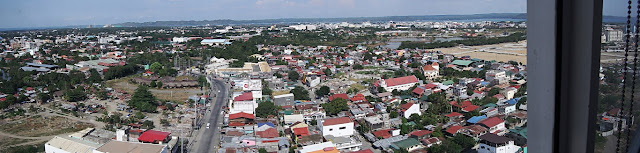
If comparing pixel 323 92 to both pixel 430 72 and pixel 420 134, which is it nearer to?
pixel 420 134

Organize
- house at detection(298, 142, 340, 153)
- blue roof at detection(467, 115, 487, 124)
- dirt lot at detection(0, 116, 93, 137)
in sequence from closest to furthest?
house at detection(298, 142, 340, 153) → blue roof at detection(467, 115, 487, 124) → dirt lot at detection(0, 116, 93, 137)

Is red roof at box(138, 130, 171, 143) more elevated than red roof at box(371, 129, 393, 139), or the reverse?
red roof at box(138, 130, 171, 143)

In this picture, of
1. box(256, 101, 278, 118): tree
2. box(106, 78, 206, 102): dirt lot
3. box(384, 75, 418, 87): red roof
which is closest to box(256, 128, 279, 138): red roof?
box(256, 101, 278, 118): tree

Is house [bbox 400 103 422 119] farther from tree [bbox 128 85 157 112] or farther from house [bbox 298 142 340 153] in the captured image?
tree [bbox 128 85 157 112]

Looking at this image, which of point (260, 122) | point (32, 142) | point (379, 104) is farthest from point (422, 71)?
point (32, 142)

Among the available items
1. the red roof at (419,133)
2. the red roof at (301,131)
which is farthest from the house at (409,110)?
the red roof at (301,131)

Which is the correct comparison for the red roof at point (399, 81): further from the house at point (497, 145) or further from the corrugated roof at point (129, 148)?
the corrugated roof at point (129, 148)
